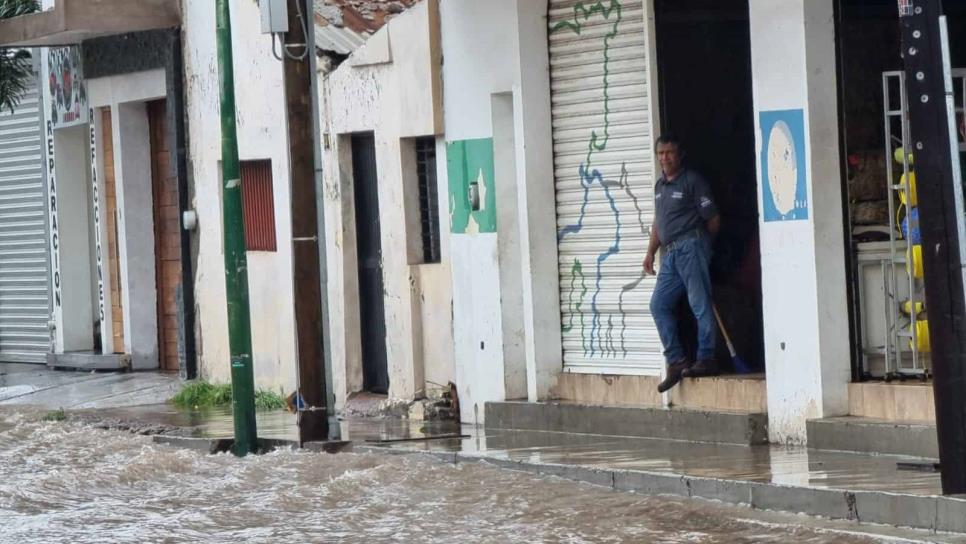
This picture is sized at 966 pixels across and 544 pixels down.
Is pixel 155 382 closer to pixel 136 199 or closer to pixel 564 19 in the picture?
pixel 136 199

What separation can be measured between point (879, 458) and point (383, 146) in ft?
21.6

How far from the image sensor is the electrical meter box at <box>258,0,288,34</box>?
1367 cm

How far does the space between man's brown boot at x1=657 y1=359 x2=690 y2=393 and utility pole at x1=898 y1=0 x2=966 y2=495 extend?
13.7ft

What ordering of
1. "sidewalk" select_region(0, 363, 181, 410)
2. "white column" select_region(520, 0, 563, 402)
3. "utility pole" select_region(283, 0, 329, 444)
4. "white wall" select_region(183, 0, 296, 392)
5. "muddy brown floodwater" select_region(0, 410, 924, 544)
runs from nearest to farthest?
1. "muddy brown floodwater" select_region(0, 410, 924, 544)
2. "utility pole" select_region(283, 0, 329, 444)
3. "white column" select_region(520, 0, 563, 402)
4. "white wall" select_region(183, 0, 296, 392)
5. "sidewalk" select_region(0, 363, 181, 410)

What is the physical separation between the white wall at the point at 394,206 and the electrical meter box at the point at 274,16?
2312 millimetres

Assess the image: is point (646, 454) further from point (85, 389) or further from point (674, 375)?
point (85, 389)

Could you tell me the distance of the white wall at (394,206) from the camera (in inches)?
631

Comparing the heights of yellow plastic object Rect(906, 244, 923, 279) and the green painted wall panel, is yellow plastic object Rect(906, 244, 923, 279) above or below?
below

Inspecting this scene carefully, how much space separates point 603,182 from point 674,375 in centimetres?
177

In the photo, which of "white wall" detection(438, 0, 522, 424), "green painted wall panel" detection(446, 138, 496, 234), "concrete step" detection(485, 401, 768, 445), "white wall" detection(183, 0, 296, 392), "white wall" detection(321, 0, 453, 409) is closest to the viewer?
"concrete step" detection(485, 401, 768, 445)

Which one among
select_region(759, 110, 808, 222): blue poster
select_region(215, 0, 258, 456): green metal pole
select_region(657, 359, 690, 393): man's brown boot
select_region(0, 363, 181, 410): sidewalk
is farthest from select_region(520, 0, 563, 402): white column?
select_region(0, 363, 181, 410): sidewalk

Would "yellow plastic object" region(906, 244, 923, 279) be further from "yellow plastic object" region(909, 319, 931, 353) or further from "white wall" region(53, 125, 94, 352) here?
"white wall" region(53, 125, 94, 352)

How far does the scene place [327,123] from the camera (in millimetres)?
17406

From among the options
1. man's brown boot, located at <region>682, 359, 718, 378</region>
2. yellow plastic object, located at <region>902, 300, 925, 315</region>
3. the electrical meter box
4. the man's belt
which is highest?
the electrical meter box
